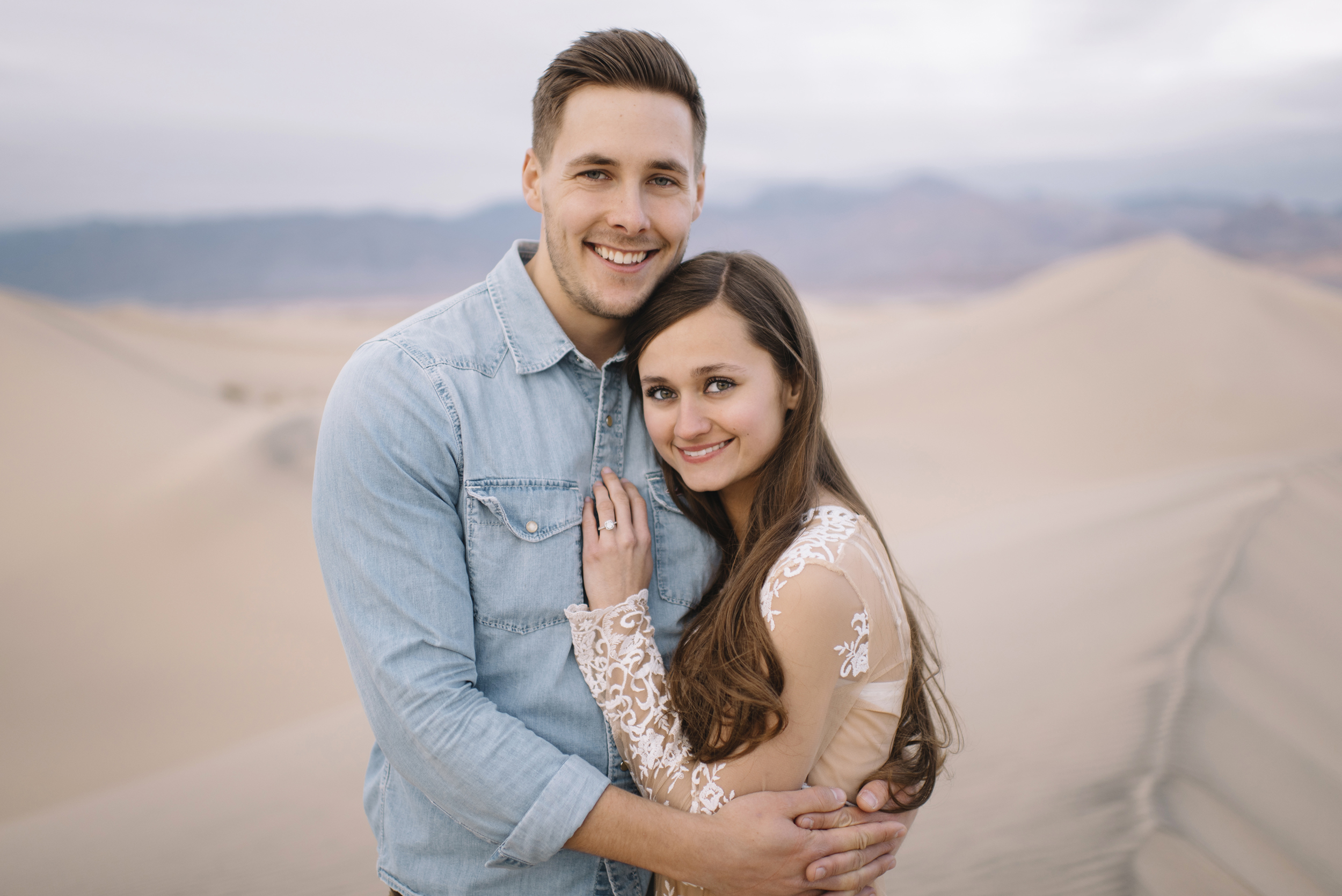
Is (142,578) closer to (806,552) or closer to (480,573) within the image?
(480,573)

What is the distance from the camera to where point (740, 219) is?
11419cm

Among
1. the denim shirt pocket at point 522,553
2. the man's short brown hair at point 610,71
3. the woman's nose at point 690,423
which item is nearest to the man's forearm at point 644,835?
the denim shirt pocket at point 522,553

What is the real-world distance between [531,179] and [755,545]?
1.41 meters

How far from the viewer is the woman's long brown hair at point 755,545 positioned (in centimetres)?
217

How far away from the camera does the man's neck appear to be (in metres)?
2.62

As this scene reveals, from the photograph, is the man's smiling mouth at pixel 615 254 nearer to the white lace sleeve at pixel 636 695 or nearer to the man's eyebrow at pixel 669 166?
the man's eyebrow at pixel 669 166

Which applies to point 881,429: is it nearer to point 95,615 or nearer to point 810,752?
point 95,615

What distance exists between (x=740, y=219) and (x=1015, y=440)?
10183 centimetres

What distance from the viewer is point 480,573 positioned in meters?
2.25

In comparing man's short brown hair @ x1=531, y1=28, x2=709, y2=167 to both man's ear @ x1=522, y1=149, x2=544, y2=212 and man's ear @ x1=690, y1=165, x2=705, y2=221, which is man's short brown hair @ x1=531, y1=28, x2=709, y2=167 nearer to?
man's ear @ x1=522, y1=149, x2=544, y2=212

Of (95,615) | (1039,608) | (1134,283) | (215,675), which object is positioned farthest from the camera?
(1134,283)

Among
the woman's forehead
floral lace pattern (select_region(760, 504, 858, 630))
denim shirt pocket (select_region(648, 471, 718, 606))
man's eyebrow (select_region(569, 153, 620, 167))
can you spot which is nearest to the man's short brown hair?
man's eyebrow (select_region(569, 153, 620, 167))

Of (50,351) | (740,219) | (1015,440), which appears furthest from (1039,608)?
(740,219)

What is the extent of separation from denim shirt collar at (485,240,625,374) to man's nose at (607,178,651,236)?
0.32 metres
